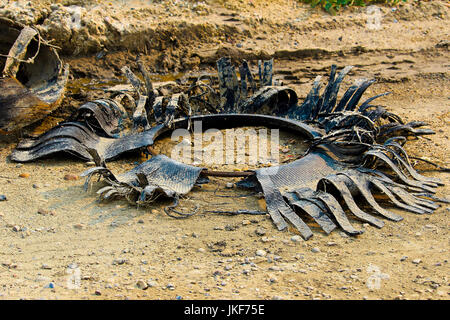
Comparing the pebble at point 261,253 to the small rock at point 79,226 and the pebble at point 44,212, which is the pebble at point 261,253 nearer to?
the small rock at point 79,226

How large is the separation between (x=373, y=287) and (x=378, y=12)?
19.4ft

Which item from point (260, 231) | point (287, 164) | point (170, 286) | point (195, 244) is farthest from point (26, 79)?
point (170, 286)

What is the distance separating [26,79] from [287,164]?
2891mm

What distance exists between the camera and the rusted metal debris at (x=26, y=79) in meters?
3.84

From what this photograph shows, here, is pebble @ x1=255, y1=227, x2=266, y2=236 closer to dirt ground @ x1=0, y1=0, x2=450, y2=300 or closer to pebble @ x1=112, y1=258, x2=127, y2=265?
dirt ground @ x1=0, y1=0, x2=450, y2=300

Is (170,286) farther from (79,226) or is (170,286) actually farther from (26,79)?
(26,79)

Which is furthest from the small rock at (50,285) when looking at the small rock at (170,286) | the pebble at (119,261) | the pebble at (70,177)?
the pebble at (70,177)

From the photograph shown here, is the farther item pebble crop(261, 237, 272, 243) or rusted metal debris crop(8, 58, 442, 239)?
rusted metal debris crop(8, 58, 442, 239)

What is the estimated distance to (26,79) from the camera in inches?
187

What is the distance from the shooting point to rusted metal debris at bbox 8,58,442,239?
2980mm

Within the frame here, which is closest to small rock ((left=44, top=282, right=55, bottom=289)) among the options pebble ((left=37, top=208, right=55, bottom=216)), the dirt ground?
the dirt ground

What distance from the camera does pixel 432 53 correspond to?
6.30m

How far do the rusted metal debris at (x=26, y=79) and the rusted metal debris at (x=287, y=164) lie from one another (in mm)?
220

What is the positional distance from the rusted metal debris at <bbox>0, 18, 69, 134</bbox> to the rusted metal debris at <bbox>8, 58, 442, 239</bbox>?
22 cm
